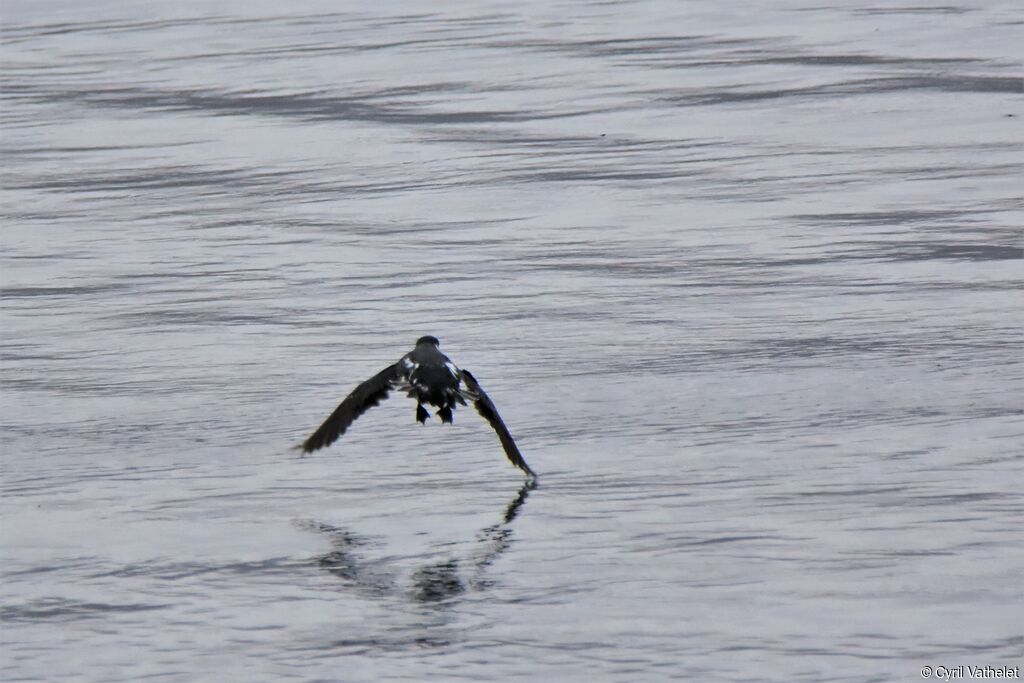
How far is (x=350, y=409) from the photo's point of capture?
7.30 metres

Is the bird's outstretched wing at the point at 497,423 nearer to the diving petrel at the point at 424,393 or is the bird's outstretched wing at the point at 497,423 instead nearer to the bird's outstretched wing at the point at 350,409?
the diving petrel at the point at 424,393

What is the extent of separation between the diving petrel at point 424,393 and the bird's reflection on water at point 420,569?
0.47 metres

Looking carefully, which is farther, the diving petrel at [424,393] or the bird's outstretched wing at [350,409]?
the bird's outstretched wing at [350,409]

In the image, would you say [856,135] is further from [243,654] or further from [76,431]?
[243,654]

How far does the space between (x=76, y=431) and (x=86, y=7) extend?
18.1 m

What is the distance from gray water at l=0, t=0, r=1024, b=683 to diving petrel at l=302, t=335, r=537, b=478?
16 cm

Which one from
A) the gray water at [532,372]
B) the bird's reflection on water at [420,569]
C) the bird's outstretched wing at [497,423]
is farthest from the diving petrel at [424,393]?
the bird's reflection on water at [420,569]

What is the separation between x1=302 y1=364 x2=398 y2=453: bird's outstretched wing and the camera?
23.9 ft

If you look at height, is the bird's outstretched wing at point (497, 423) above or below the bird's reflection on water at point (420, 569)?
above

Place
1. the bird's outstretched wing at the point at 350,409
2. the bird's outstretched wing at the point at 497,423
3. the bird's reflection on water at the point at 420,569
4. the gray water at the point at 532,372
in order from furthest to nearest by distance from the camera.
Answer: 1. the bird's outstretched wing at the point at 350,409
2. the bird's outstretched wing at the point at 497,423
3. the bird's reflection on water at the point at 420,569
4. the gray water at the point at 532,372

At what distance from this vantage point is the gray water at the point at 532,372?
19.2 ft

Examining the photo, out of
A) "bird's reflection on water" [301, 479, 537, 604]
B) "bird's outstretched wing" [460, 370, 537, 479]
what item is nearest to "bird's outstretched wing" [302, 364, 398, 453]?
"bird's outstretched wing" [460, 370, 537, 479]

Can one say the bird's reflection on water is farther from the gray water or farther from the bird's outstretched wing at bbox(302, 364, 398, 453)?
the bird's outstretched wing at bbox(302, 364, 398, 453)

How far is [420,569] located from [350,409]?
1144 mm
